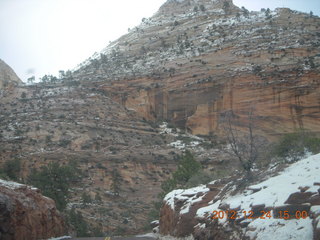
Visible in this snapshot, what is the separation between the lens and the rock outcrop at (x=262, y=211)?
26.7ft

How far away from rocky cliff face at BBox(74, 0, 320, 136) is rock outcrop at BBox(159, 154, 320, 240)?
26.5 m

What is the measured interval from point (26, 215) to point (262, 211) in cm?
1032

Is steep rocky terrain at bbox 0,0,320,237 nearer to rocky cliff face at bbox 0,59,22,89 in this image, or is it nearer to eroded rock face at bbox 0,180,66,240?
eroded rock face at bbox 0,180,66,240

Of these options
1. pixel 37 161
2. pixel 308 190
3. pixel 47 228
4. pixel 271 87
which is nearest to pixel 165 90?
pixel 271 87

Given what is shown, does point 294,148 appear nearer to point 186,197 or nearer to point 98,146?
point 186,197

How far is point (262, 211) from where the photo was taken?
31.4 ft

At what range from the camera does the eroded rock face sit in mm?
13456

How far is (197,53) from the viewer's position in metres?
54.7

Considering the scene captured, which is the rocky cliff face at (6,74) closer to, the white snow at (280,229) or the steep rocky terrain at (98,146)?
the steep rocky terrain at (98,146)

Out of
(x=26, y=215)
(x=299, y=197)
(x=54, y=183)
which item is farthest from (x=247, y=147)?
(x=54, y=183)

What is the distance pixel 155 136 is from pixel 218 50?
1675cm

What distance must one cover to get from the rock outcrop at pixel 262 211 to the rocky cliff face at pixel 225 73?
2647cm

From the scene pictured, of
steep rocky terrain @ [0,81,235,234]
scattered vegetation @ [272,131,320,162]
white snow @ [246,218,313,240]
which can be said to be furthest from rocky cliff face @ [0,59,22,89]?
white snow @ [246,218,313,240]

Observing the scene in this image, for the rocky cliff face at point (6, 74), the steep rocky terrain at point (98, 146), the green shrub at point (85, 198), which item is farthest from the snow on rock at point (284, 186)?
the rocky cliff face at point (6, 74)
